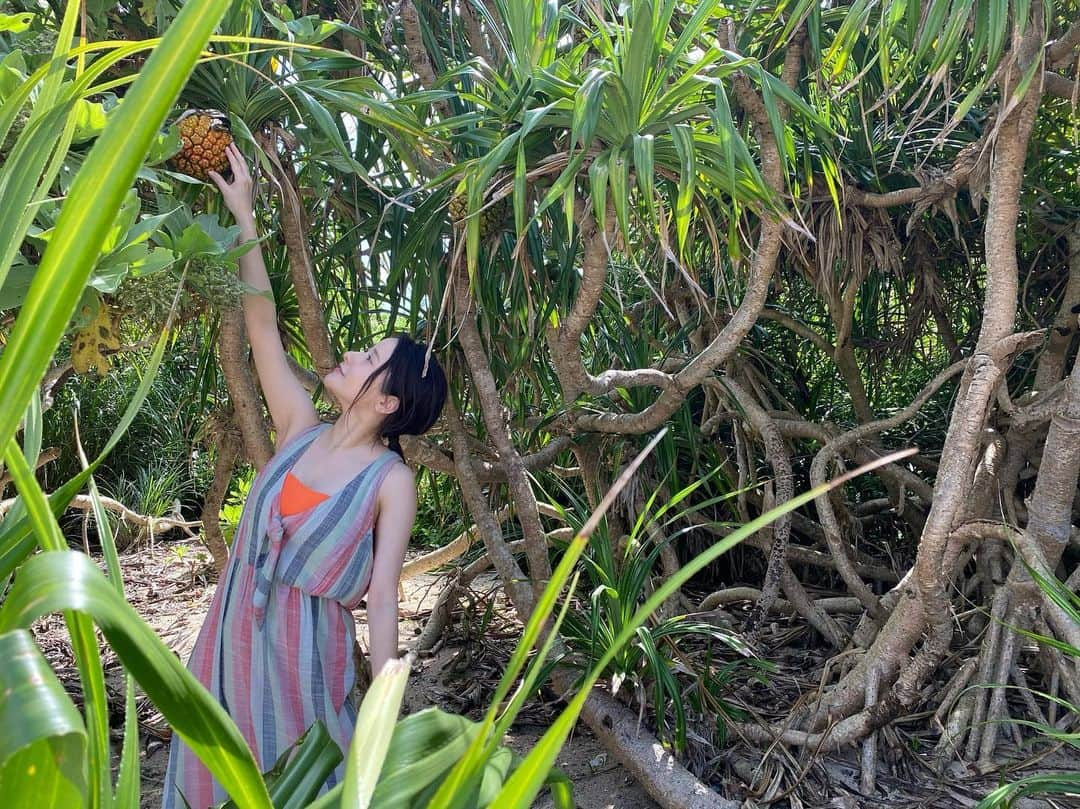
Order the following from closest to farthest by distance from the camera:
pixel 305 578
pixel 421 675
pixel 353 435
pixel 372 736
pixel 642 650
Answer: pixel 372 736, pixel 305 578, pixel 353 435, pixel 642 650, pixel 421 675

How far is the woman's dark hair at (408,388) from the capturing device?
1.73 metres

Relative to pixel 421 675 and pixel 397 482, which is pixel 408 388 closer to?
pixel 397 482

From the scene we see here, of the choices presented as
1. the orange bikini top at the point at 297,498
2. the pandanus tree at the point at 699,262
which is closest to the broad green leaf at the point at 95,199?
the pandanus tree at the point at 699,262

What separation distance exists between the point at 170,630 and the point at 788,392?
108 inches

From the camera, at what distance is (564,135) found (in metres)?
1.81

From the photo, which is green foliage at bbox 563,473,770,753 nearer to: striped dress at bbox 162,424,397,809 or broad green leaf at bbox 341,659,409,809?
striped dress at bbox 162,424,397,809

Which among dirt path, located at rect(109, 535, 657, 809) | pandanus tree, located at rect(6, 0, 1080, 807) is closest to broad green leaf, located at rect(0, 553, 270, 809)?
pandanus tree, located at rect(6, 0, 1080, 807)

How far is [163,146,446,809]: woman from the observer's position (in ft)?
5.21

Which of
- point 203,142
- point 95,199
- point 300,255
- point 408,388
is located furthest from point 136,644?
point 300,255

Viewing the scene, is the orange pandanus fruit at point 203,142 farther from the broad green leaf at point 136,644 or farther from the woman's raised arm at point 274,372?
the broad green leaf at point 136,644

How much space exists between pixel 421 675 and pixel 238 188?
2.07m

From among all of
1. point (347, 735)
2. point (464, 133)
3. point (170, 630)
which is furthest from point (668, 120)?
point (170, 630)

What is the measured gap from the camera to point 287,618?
5.33 ft

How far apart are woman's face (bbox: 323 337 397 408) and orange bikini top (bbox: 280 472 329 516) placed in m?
0.20
